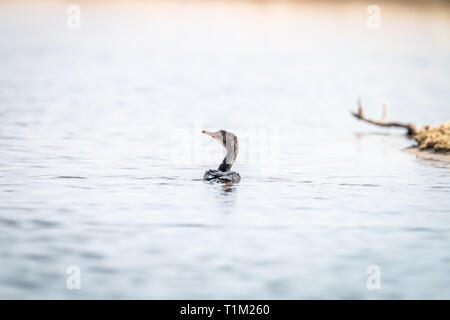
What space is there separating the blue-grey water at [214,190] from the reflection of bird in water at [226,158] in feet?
0.86

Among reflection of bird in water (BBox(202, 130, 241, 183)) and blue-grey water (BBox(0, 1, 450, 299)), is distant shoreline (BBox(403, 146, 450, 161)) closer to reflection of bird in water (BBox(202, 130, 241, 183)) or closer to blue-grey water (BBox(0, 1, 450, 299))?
blue-grey water (BBox(0, 1, 450, 299))

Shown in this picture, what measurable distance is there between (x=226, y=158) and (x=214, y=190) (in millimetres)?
1116

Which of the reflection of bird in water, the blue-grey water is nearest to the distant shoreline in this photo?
the blue-grey water

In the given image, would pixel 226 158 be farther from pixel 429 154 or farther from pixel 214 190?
pixel 429 154

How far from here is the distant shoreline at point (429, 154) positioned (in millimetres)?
28125

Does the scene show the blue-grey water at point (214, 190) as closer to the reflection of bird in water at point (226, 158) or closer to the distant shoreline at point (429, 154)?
the reflection of bird in water at point (226, 158)

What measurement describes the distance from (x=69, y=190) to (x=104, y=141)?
10469 millimetres

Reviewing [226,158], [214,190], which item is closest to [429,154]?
[226,158]

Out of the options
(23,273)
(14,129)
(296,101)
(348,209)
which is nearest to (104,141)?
(14,129)

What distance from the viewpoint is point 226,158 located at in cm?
2295

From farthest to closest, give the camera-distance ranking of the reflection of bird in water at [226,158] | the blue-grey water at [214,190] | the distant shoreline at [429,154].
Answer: the distant shoreline at [429,154] → the reflection of bird in water at [226,158] → the blue-grey water at [214,190]

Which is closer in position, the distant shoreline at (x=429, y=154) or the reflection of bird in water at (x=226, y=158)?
the reflection of bird in water at (x=226, y=158)

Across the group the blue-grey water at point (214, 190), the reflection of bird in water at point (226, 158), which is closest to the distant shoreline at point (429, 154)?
the blue-grey water at point (214, 190)
